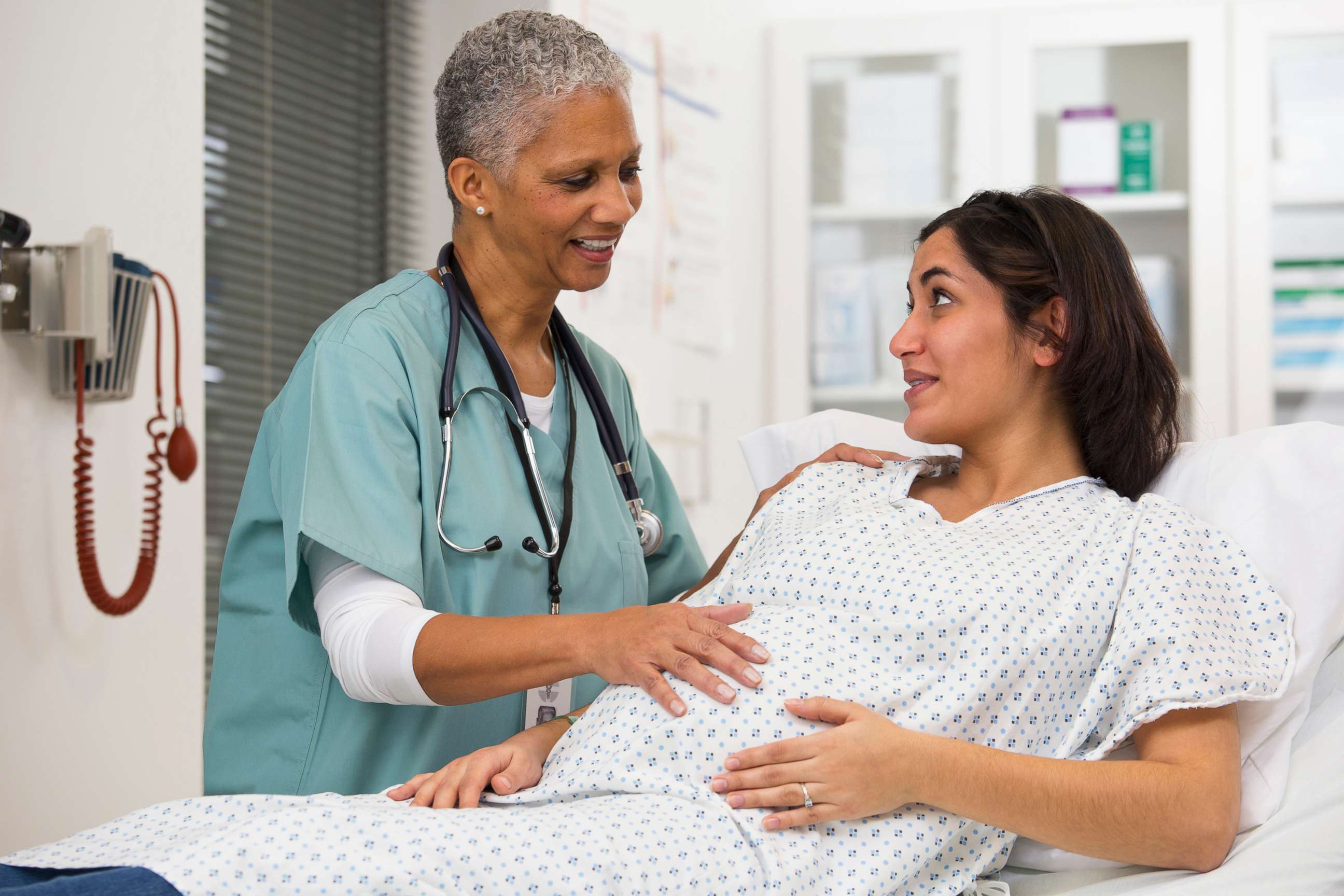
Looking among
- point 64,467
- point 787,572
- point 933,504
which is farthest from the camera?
point 64,467

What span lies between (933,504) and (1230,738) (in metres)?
0.45

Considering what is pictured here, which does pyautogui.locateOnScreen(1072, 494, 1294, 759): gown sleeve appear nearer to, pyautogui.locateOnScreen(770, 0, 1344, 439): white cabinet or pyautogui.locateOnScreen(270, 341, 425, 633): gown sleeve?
pyautogui.locateOnScreen(270, 341, 425, 633): gown sleeve

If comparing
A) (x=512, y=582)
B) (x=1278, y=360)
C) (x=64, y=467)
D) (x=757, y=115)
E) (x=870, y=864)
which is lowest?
(x=870, y=864)

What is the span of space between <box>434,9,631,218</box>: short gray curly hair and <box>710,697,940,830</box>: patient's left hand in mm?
743

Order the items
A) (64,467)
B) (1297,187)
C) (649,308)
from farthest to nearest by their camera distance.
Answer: (1297,187) → (649,308) → (64,467)

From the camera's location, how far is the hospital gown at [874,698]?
1.03 meters

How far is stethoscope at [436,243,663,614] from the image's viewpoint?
4.73 feet

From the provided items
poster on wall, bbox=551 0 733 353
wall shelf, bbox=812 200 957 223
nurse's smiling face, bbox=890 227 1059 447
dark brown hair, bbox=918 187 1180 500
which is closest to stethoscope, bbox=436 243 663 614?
nurse's smiling face, bbox=890 227 1059 447

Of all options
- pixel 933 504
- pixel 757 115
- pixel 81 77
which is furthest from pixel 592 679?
pixel 757 115

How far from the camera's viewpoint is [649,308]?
286cm

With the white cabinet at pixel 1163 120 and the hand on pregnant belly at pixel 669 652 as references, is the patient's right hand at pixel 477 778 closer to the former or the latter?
the hand on pregnant belly at pixel 669 652

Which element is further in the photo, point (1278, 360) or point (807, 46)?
point (807, 46)

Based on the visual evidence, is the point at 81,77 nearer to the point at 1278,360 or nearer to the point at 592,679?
the point at 592,679

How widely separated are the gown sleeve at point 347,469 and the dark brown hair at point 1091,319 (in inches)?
27.6
